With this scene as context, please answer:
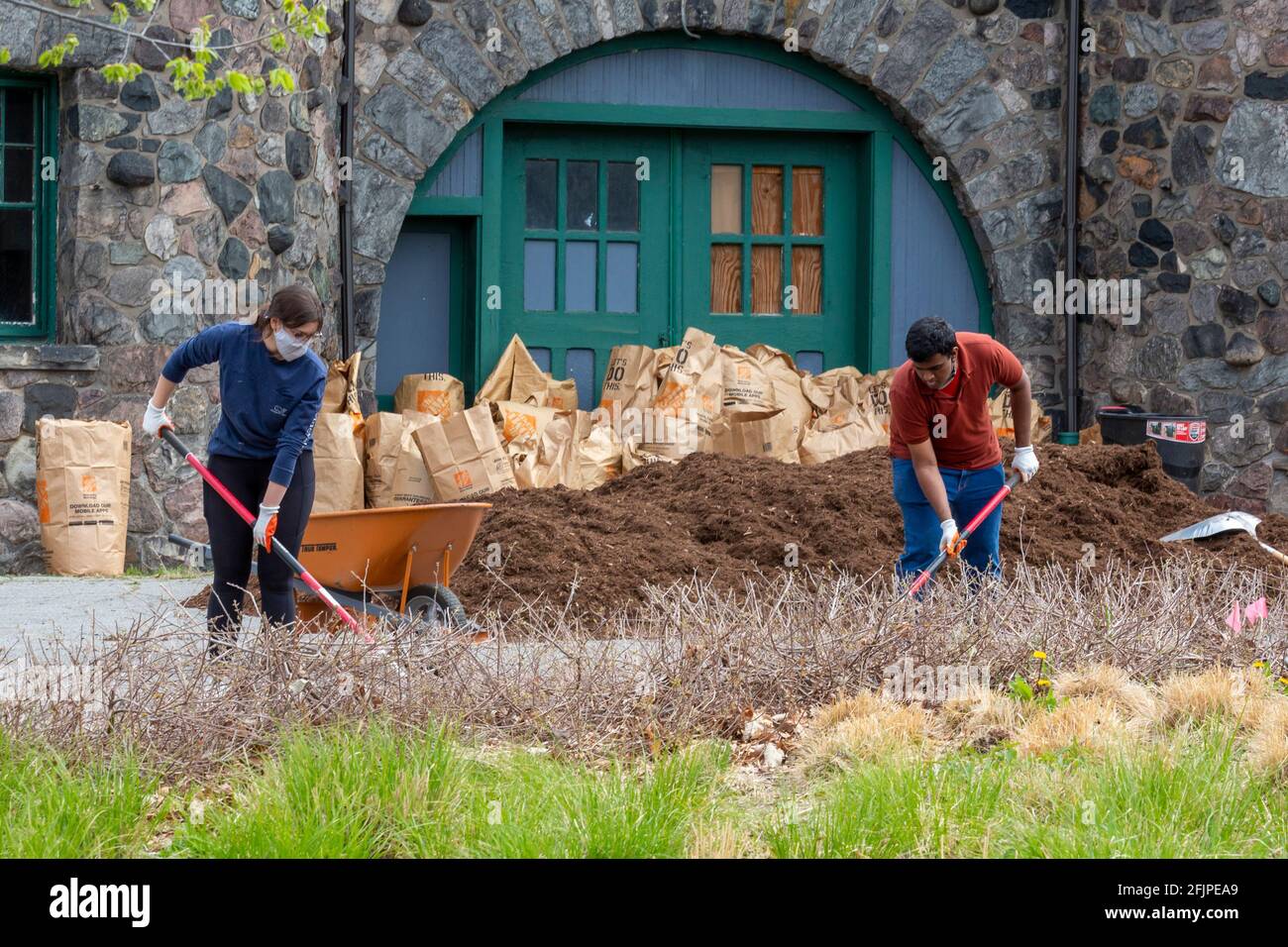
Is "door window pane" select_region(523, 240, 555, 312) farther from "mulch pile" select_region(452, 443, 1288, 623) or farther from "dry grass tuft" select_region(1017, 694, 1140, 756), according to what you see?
"dry grass tuft" select_region(1017, 694, 1140, 756)

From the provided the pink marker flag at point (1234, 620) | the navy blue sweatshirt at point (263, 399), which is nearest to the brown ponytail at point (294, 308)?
the navy blue sweatshirt at point (263, 399)

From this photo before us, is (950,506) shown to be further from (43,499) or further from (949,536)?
(43,499)

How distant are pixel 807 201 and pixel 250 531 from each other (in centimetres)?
666

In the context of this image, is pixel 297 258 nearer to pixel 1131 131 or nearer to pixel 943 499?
pixel 943 499

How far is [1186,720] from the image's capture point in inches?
172

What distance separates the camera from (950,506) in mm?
6676

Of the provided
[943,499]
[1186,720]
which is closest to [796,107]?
[943,499]

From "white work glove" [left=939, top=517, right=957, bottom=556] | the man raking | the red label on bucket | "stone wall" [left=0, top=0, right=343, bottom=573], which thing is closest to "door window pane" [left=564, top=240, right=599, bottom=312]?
"stone wall" [left=0, top=0, right=343, bottom=573]

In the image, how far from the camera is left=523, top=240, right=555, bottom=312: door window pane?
438 inches

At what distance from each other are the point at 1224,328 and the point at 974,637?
6.51 metres

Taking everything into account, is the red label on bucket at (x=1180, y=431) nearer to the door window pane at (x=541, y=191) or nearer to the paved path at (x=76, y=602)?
the door window pane at (x=541, y=191)

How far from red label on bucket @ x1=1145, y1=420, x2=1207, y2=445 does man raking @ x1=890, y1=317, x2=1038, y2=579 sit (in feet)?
11.9

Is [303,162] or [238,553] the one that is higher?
[303,162]

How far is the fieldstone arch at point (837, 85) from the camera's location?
1049 cm
